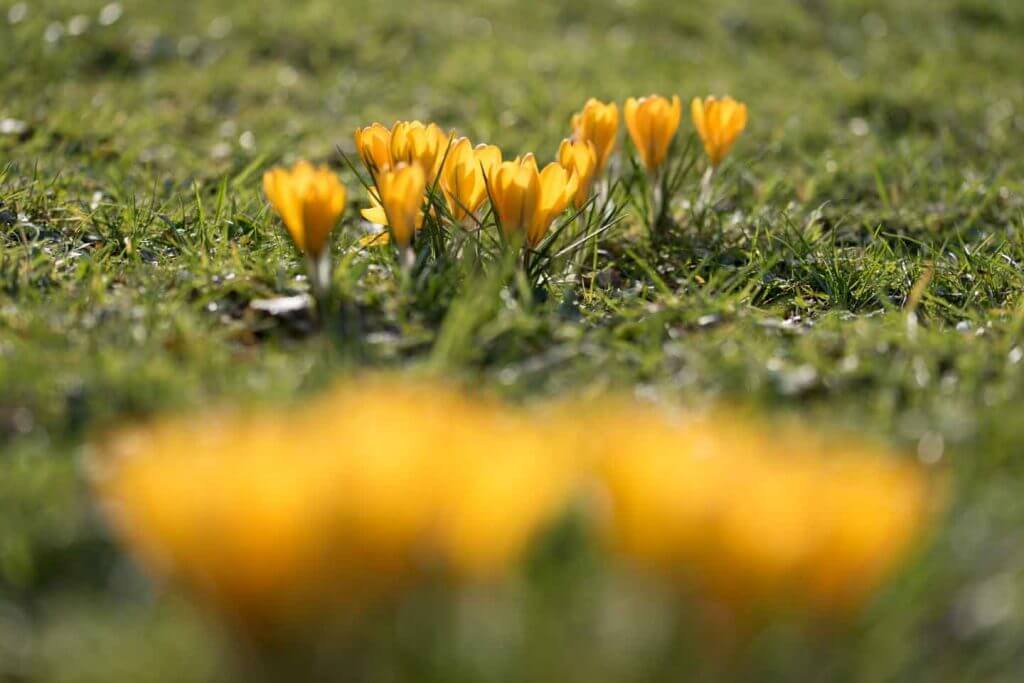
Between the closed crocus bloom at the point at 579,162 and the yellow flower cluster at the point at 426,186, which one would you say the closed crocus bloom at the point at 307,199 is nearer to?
the yellow flower cluster at the point at 426,186

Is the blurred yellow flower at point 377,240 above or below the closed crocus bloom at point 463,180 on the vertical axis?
below

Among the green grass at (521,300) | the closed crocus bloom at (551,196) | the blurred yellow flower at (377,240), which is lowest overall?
the green grass at (521,300)

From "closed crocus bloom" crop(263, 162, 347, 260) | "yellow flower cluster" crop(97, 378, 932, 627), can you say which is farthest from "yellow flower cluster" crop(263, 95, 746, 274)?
"yellow flower cluster" crop(97, 378, 932, 627)

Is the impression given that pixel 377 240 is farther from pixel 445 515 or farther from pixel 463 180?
pixel 445 515

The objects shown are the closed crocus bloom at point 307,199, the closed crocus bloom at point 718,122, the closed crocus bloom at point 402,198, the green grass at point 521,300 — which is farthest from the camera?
the closed crocus bloom at point 718,122

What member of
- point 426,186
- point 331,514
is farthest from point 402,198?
point 331,514

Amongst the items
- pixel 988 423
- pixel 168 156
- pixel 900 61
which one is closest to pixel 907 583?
pixel 988 423

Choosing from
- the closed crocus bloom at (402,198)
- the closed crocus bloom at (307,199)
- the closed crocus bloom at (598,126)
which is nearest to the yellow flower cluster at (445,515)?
the closed crocus bloom at (307,199)
